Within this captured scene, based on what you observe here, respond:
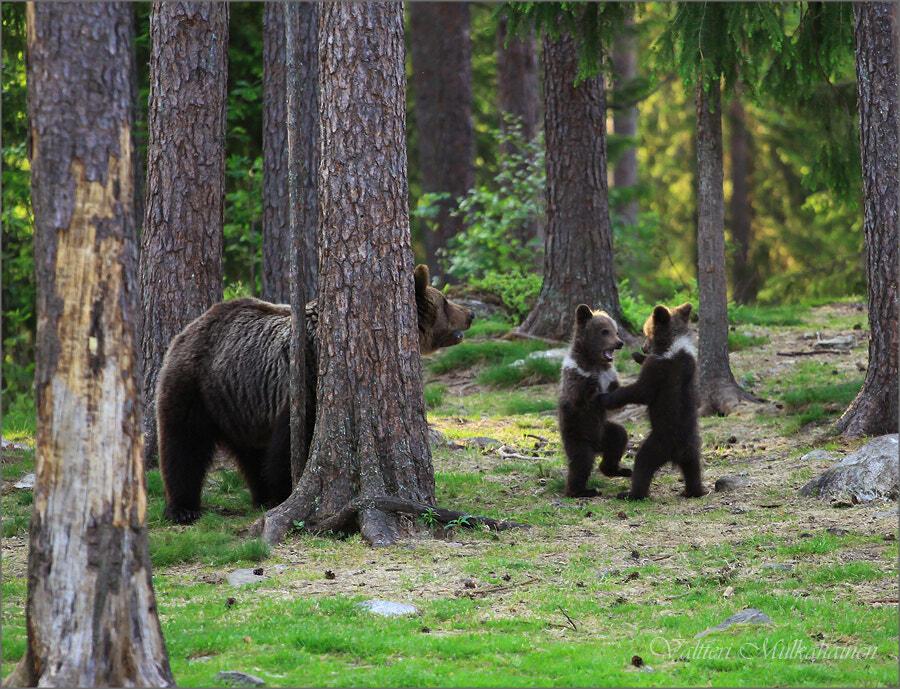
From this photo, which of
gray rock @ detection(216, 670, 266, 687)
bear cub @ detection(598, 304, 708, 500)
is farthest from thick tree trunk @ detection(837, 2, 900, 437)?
gray rock @ detection(216, 670, 266, 687)

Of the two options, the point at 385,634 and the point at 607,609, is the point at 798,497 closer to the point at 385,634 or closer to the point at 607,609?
the point at 607,609

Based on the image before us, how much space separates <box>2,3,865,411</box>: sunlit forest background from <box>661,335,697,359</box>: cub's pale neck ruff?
3.45 metres

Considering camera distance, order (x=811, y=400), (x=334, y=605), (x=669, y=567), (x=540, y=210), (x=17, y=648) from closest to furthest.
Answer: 1. (x=17, y=648)
2. (x=334, y=605)
3. (x=669, y=567)
4. (x=811, y=400)
5. (x=540, y=210)

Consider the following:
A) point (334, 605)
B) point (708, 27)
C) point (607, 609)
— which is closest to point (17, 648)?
point (334, 605)

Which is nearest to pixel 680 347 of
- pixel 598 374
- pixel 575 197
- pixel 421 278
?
pixel 598 374

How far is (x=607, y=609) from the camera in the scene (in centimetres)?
650

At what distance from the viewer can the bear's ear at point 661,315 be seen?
31.3ft

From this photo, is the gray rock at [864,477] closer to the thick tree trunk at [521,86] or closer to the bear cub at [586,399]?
the bear cub at [586,399]

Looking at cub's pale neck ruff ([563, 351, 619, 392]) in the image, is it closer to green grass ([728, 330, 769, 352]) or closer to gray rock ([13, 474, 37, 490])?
gray rock ([13, 474, 37, 490])

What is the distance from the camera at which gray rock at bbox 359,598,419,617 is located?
20.9 ft

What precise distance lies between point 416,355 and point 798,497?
10.8 feet

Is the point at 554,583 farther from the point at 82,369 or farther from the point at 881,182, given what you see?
the point at 881,182

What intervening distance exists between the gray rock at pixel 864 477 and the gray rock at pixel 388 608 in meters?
4.03

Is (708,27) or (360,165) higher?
(708,27)
